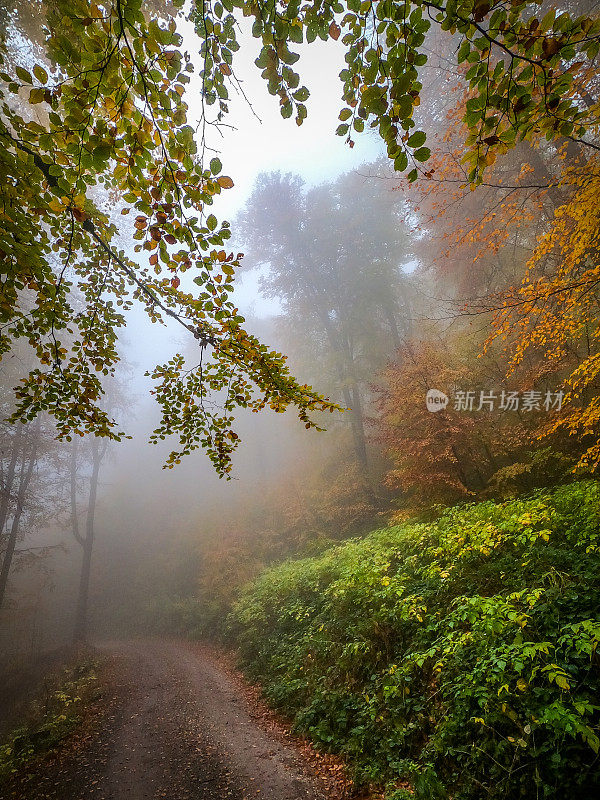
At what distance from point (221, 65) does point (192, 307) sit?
1.49m

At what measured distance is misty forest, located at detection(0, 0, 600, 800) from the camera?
64.7 inches

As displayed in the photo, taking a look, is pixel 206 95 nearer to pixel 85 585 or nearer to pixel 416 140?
pixel 416 140

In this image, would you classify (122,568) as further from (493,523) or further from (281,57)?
(281,57)

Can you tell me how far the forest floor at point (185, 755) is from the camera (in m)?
3.89

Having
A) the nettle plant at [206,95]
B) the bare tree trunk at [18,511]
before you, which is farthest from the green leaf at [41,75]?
the bare tree trunk at [18,511]

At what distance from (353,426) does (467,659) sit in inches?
418

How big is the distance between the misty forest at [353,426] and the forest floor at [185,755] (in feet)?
0.13

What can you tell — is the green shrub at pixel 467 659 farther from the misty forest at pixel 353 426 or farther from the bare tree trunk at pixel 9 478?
the bare tree trunk at pixel 9 478

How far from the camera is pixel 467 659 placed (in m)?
3.43

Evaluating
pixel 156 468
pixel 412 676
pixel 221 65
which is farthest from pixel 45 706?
pixel 156 468

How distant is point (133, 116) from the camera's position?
1736 millimetres

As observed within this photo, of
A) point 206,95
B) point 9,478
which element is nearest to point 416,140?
point 206,95

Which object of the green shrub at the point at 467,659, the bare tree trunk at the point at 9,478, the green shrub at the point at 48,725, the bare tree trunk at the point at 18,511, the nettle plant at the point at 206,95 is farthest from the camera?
the bare tree trunk at the point at 9,478

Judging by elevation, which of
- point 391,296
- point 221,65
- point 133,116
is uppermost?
point 391,296
